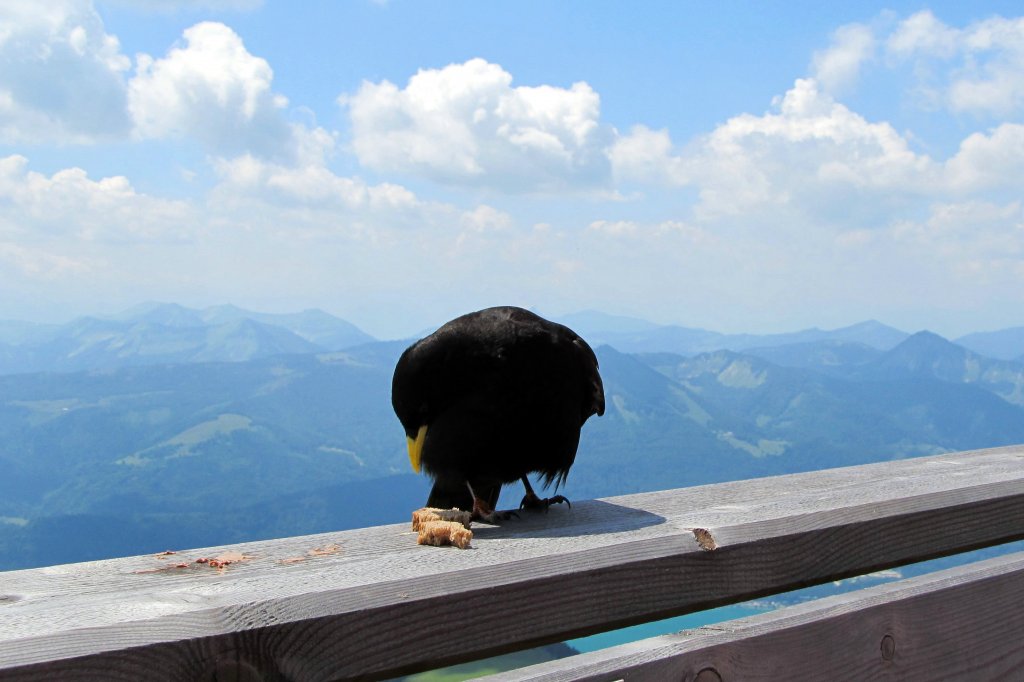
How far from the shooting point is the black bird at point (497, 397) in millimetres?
4469

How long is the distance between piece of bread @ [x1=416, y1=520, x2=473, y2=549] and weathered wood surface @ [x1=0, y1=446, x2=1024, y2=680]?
0.20ft

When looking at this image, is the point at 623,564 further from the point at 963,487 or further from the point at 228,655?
the point at 963,487

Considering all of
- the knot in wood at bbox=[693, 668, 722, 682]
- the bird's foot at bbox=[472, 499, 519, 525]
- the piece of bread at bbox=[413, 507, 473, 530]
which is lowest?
the bird's foot at bbox=[472, 499, 519, 525]

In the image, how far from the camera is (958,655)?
180 centimetres

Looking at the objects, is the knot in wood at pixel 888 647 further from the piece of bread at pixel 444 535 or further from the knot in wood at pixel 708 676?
the piece of bread at pixel 444 535

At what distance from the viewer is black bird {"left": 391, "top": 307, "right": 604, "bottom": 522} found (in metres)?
4.47

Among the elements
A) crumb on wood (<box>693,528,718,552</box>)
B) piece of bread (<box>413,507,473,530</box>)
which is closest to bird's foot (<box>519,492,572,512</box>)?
piece of bread (<box>413,507,473,530</box>)

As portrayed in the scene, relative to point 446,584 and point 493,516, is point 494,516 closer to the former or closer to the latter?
point 493,516

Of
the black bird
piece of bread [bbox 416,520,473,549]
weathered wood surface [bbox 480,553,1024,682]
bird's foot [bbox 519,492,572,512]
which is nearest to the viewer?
weathered wood surface [bbox 480,553,1024,682]

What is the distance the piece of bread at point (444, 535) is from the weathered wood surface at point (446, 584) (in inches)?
2.4

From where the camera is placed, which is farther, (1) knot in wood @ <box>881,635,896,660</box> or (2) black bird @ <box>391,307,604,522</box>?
(2) black bird @ <box>391,307,604,522</box>

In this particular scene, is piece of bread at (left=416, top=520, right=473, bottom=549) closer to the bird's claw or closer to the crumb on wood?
the crumb on wood

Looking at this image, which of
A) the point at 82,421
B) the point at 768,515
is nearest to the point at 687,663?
the point at 768,515

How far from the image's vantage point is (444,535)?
203 centimetres
